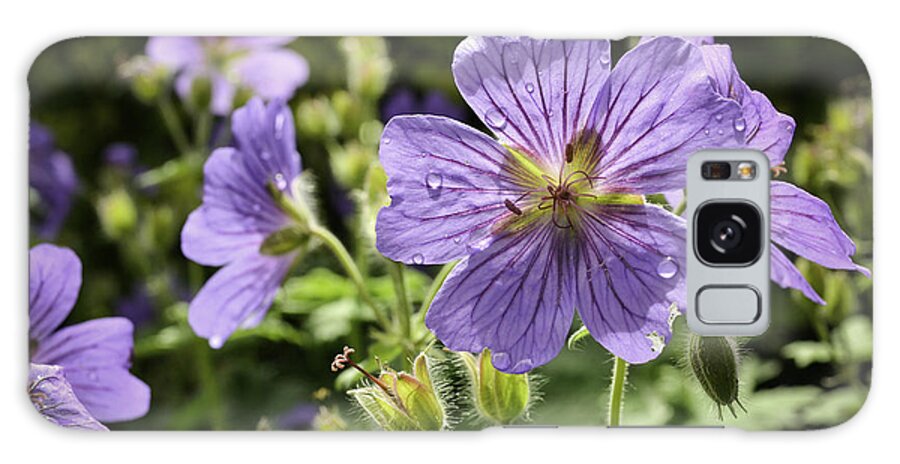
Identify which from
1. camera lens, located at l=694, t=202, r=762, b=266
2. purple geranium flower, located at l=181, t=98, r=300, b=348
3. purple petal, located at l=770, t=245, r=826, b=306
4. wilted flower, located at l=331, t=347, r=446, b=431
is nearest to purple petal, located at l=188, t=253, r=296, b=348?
purple geranium flower, located at l=181, t=98, r=300, b=348

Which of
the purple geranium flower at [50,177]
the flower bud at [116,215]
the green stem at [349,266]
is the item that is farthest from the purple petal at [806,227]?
the purple geranium flower at [50,177]

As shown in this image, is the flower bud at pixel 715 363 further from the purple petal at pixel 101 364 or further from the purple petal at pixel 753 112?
the purple petal at pixel 101 364

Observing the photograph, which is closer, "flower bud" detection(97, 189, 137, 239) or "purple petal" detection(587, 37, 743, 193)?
"purple petal" detection(587, 37, 743, 193)

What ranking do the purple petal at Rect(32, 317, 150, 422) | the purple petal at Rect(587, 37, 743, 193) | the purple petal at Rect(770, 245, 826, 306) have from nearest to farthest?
the purple petal at Rect(587, 37, 743, 193) → the purple petal at Rect(770, 245, 826, 306) → the purple petal at Rect(32, 317, 150, 422)

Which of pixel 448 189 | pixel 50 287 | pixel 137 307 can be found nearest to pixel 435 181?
pixel 448 189

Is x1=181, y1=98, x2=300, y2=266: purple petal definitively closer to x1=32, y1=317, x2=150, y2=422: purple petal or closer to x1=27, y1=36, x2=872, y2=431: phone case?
x1=27, y1=36, x2=872, y2=431: phone case

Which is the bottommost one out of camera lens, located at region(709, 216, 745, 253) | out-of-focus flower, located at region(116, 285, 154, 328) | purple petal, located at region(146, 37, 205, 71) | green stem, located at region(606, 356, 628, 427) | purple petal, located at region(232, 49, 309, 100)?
green stem, located at region(606, 356, 628, 427)

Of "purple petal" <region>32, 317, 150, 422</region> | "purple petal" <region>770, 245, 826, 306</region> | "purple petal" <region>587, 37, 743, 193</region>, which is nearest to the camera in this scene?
"purple petal" <region>587, 37, 743, 193</region>
